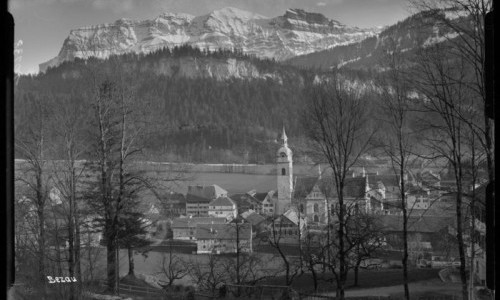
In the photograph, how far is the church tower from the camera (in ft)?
21.0

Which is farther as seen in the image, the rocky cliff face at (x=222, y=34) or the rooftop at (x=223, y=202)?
the rooftop at (x=223, y=202)

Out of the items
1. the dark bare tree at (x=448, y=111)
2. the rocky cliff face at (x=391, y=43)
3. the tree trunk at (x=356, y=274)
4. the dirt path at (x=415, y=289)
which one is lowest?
the dirt path at (x=415, y=289)

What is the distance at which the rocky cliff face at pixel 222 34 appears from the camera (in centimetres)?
601

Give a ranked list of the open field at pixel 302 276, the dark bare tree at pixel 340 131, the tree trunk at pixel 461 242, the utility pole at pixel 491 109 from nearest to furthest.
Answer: the utility pole at pixel 491 109 → the tree trunk at pixel 461 242 → the dark bare tree at pixel 340 131 → the open field at pixel 302 276

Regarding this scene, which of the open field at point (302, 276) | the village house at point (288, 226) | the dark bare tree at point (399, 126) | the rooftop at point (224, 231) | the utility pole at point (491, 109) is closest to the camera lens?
the utility pole at point (491, 109)

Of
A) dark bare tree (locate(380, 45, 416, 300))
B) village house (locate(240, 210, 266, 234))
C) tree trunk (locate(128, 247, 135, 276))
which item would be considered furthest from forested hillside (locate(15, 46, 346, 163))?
tree trunk (locate(128, 247, 135, 276))

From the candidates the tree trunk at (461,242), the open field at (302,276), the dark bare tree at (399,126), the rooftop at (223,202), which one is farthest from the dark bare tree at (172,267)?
the tree trunk at (461,242)

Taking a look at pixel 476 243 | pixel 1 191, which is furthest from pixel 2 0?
pixel 476 243

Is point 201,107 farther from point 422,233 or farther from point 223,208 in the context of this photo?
point 422,233

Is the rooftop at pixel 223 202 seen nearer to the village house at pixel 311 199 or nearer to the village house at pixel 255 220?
the village house at pixel 255 220

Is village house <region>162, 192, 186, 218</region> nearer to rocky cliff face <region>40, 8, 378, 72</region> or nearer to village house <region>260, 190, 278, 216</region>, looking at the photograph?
village house <region>260, 190, 278, 216</region>

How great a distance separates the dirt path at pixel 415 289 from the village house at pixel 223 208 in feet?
5.30

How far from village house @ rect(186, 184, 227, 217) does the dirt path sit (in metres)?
1.90

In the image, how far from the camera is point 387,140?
6051mm
